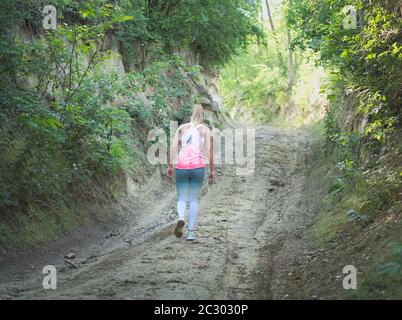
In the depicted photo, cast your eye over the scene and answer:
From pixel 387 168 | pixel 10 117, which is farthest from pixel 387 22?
pixel 10 117

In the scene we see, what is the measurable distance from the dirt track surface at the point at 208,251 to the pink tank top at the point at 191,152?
1.36 meters

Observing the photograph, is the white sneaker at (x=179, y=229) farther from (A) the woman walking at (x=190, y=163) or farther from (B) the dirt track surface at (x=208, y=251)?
(B) the dirt track surface at (x=208, y=251)

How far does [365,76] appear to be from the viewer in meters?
11.2

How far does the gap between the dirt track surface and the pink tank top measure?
136cm

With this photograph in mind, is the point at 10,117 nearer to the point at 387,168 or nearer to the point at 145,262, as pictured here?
the point at 145,262

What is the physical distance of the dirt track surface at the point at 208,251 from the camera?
6.09 meters

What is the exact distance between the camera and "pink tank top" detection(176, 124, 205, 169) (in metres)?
8.24

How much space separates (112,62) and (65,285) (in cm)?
1132
